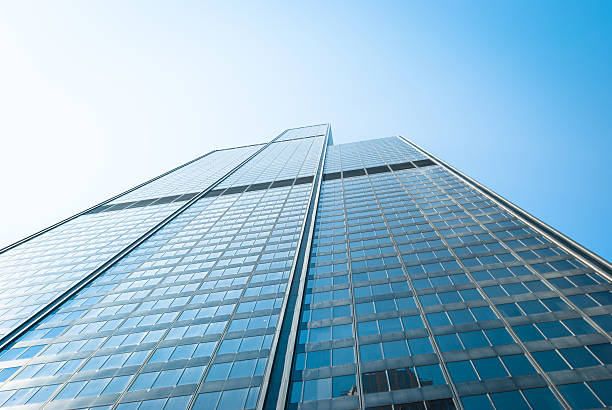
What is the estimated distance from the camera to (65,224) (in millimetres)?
82688

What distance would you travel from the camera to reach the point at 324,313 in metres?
34.2

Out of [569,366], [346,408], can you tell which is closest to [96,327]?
[346,408]

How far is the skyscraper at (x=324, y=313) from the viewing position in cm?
2506

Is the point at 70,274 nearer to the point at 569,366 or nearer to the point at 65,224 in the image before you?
the point at 65,224

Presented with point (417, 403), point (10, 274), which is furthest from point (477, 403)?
point (10, 274)

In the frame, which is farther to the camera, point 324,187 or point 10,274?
point 324,187

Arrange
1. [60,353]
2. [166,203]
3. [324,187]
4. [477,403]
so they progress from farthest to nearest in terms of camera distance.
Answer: [166,203] → [324,187] → [60,353] → [477,403]

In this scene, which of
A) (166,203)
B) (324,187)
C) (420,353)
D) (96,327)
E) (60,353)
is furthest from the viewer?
(166,203)

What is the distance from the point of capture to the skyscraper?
2506cm

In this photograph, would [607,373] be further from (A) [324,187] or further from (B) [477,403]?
(A) [324,187]

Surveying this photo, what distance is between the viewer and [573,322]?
27.9m

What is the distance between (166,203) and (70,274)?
3626 centimetres

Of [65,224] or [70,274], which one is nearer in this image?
[70,274]

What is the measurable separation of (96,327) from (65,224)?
57.4 m
